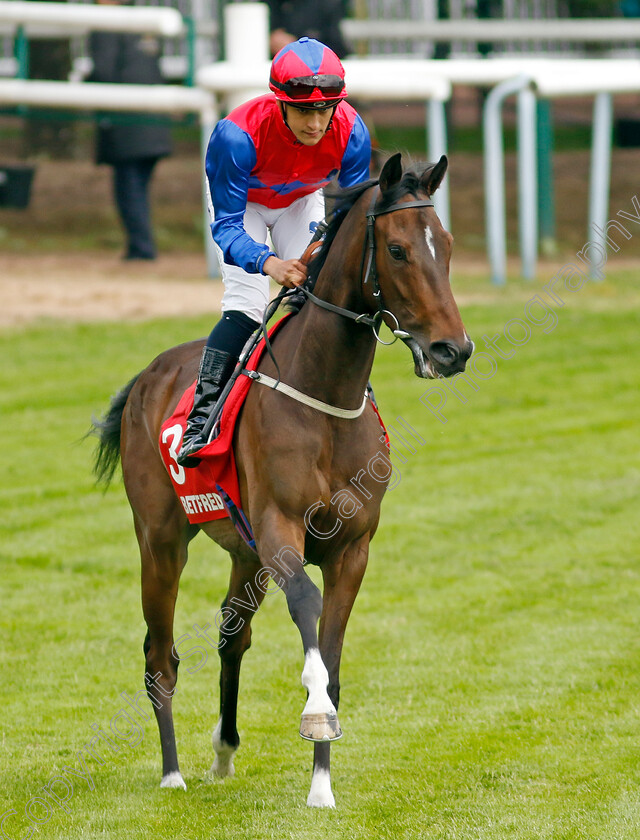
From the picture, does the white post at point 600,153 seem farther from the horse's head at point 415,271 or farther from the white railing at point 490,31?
the horse's head at point 415,271

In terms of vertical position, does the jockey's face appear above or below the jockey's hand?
above

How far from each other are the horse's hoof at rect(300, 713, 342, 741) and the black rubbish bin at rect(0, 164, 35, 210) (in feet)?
44.5

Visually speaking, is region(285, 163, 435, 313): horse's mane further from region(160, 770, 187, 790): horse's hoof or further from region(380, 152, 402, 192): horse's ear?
region(160, 770, 187, 790): horse's hoof

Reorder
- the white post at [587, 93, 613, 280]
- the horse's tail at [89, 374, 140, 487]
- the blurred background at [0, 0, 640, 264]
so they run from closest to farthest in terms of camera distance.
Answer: the horse's tail at [89, 374, 140, 487], the white post at [587, 93, 613, 280], the blurred background at [0, 0, 640, 264]

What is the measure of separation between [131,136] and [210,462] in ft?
32.5

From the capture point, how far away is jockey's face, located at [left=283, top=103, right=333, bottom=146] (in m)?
4.39

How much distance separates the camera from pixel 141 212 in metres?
14.3

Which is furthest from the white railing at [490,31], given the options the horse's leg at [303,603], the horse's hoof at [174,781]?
the horse's leg at [303,603]

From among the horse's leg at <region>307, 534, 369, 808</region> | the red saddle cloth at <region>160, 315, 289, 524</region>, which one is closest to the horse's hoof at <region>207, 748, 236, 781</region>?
the horse's leg at <region>307, 534, 369, 808</region>

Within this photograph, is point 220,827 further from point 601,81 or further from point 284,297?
point 601,81

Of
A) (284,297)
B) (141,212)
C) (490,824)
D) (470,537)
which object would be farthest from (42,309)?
(490,824)

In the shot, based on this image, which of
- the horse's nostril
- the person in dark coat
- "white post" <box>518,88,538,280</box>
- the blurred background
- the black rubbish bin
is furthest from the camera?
the black rubbish bin

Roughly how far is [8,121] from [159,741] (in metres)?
18.0

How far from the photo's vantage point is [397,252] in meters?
4.03
